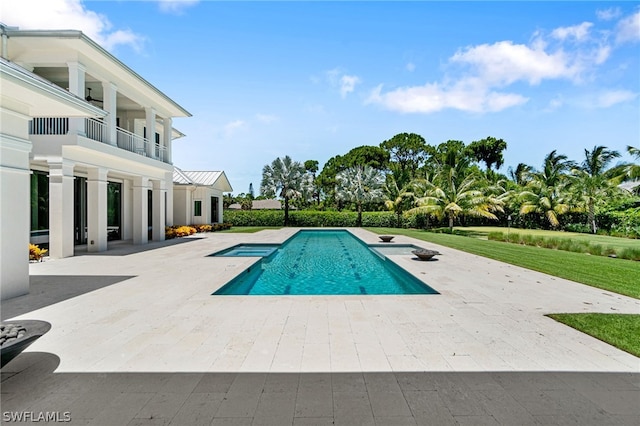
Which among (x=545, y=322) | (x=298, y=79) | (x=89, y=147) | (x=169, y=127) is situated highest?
(x=298, y=79)

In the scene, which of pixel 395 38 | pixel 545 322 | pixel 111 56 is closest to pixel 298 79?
pixel 395 38

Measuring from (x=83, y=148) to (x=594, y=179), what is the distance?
1419 inches

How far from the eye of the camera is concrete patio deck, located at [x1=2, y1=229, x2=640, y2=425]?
2.80 m

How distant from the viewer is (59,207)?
11.5 meters

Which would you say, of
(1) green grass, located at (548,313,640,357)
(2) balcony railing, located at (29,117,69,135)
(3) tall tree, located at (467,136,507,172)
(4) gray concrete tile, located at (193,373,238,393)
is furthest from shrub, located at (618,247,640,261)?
(3) tall tree, located at (467,136,507,172)

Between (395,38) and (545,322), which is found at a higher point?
(395,38)

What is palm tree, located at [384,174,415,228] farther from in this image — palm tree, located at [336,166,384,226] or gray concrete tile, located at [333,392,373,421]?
gray concrete tile, located at [333,392,373,421]

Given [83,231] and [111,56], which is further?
[83,231]

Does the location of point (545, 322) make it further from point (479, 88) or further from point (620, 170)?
point (620, 170)

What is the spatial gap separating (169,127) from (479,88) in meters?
19.6

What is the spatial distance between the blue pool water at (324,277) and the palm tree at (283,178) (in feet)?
57.8

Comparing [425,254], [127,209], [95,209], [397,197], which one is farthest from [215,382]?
[397,197]

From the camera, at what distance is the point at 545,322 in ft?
17.0

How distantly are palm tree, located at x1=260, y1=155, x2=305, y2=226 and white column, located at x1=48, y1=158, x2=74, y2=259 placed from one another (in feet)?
70.9
